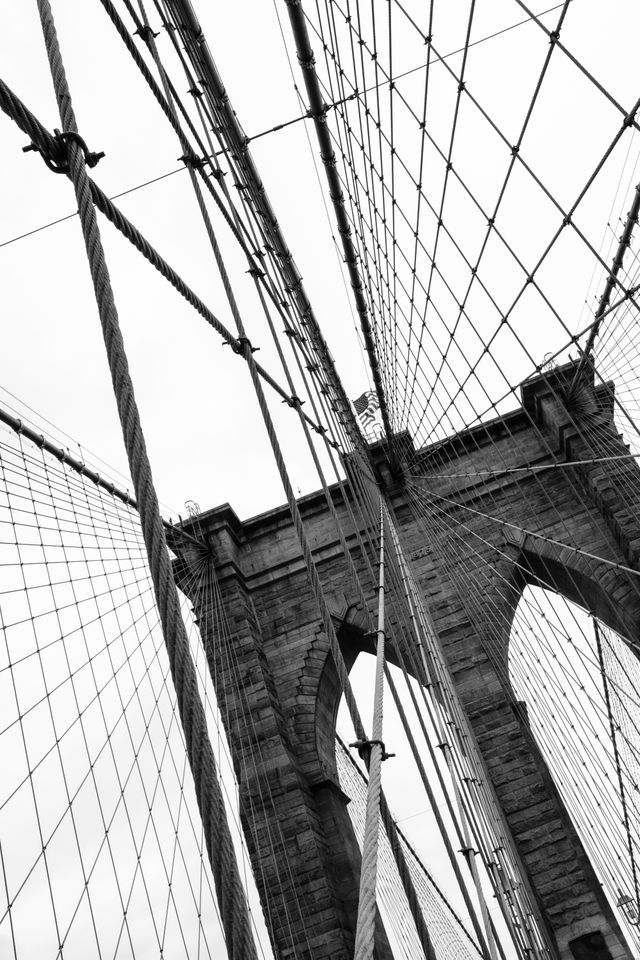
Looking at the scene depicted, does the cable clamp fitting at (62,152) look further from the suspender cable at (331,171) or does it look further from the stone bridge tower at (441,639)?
the stone bridge tower at (441,639)

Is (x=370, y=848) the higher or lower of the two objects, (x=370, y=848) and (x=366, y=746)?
the lower

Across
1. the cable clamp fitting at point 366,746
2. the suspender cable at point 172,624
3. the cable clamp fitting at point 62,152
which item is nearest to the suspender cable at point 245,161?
the cable clamp fitting at point 62,152

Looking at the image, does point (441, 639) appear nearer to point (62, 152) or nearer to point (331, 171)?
point (331, 171)

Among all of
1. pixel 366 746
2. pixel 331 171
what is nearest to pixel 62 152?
pixel 366 746

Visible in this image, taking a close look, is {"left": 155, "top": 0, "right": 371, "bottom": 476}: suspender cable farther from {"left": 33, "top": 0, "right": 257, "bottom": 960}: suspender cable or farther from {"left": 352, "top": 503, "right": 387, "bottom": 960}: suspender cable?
{"left": 352, "top": 503, "right": 387, "bottom": 960}: suspender cable

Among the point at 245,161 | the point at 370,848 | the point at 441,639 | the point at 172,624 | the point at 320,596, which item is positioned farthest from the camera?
the point at 441,639

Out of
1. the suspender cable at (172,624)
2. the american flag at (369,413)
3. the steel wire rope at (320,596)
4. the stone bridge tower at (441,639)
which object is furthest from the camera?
the american flag at (369,413)
